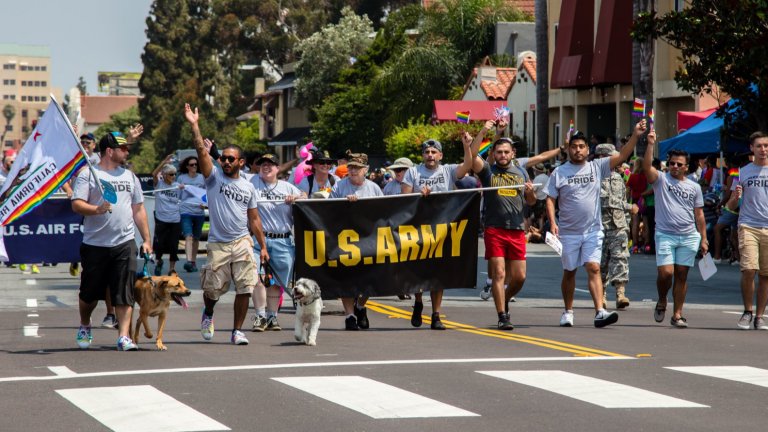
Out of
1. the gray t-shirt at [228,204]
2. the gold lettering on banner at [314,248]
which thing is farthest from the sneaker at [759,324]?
the gray t-shirt at [228,204]

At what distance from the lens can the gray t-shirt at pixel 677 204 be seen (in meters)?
15.3

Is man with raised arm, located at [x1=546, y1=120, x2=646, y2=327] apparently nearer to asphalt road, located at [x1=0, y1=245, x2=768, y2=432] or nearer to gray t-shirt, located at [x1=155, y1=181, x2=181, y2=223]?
asphalt road, located at [x1=0, y1=245, x2=768, y2=432]

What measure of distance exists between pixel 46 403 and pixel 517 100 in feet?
150

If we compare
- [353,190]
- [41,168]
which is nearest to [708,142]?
[353,190]

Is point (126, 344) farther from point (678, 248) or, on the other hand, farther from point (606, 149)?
point (606, 149)

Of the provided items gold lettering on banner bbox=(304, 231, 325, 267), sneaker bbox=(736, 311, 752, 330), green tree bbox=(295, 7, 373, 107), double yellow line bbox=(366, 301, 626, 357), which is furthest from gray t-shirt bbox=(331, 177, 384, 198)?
green tree bbox=(295, 7, 373, 107)

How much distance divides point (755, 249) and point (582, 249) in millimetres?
1816

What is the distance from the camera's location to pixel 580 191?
1475 centimetres

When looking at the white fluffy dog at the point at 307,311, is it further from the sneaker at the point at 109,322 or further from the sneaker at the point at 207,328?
the sneaker at the point at 109,322

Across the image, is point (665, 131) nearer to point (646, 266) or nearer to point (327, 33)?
point (646, 266)

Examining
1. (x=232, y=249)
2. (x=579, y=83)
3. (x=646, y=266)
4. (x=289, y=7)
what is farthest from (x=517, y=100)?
(x=232, y=249)

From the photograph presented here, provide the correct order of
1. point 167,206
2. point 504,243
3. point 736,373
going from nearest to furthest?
point 736,373
point 504,243
point 167,206

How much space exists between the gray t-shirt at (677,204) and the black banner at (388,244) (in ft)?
6.48

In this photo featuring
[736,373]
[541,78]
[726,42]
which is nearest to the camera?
[736,373]
